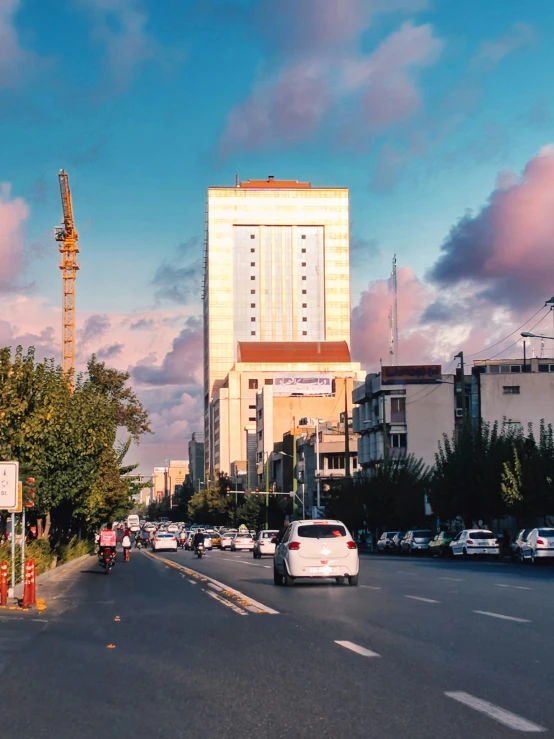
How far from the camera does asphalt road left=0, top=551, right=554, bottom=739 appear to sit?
814 cm

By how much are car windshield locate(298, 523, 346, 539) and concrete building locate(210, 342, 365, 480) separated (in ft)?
465

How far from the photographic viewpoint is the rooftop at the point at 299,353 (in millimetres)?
196000

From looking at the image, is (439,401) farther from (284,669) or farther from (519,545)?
(284,669)

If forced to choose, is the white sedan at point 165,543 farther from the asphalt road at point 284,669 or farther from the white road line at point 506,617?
the white road line at point 506,617

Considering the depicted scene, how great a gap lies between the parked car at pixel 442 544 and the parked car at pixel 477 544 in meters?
5.19

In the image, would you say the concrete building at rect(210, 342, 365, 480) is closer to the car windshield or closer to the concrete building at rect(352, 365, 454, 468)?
the concrete building at rect(352, 365, 454, 468)

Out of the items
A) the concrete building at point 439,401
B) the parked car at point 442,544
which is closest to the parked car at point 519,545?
the parked car at point 442,544

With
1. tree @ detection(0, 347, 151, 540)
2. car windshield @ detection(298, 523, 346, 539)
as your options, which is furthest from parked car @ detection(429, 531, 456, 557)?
car windshield @ detection(298, 523, 346, 539)

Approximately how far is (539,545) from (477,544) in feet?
29.7

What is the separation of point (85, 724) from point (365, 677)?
3.21 metres

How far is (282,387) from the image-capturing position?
6836 inches

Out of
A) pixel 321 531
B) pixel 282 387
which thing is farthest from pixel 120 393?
pixel 282 387

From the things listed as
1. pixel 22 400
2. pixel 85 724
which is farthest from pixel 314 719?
pixel 22 400

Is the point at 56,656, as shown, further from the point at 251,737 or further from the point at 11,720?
the point at 251,737
